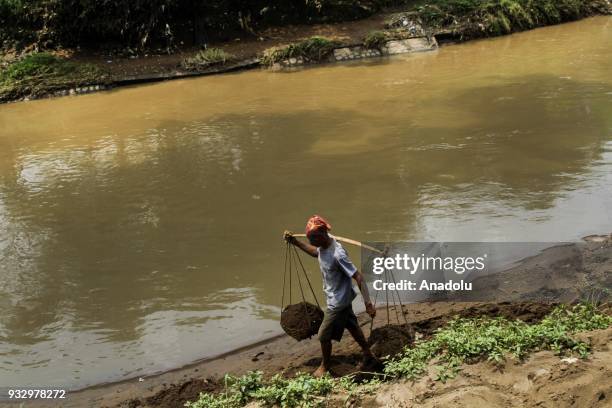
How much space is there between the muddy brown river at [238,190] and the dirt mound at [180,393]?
0.59m

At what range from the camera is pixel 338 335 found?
17.0ft

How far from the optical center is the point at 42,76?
18047 millimetres

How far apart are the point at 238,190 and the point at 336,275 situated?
5127 millimetres

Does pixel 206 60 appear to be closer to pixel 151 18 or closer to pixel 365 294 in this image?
pixel 151 18

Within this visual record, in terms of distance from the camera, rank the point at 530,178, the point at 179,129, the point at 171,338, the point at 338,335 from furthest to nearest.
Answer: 1. the point at 179,129
2. the point at 530,178
3. the point at 171,338
4. the point at 338,335

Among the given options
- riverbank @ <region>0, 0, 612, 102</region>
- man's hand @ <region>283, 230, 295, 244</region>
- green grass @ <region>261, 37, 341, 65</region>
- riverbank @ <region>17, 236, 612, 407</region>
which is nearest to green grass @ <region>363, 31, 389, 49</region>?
riverbank @ <region>0, 0, 612, 102</region>

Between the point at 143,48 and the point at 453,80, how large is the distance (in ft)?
36.0

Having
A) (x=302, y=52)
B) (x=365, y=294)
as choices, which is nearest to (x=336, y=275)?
(x=365, y=294)

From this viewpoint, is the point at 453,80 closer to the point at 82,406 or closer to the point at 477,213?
the point at 477,213

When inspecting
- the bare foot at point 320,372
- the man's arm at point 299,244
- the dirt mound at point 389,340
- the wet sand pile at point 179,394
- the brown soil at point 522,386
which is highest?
the man's arm at point 299,244

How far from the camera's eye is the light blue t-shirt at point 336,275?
16.0 ft

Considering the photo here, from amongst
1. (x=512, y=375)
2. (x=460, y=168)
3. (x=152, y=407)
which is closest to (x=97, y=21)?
(x=460, y=168)
